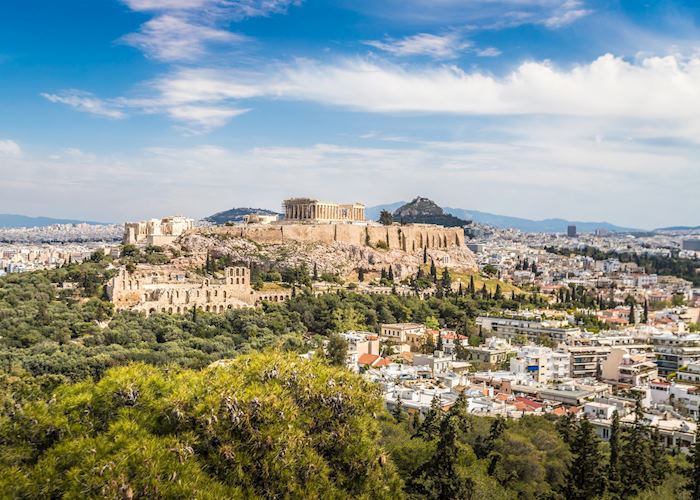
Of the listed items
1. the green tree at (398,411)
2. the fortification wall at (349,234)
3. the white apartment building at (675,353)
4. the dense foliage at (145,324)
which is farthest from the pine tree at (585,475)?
the fortification wall at (349,234)

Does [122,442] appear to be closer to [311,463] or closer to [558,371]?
[311,463]

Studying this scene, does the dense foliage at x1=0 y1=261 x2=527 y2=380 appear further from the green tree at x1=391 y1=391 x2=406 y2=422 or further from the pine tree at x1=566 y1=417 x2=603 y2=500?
the pine tree at x1=566 y1=417 x2=603 y2=500

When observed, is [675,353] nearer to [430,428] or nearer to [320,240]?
[430,428]

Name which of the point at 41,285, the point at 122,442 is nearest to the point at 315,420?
the point at 122,442

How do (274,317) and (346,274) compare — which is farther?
(346,274)

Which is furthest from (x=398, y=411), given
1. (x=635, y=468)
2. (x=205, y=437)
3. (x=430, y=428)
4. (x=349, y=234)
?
(x=349, y=234)

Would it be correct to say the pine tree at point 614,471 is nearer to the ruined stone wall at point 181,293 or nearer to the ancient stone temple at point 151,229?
the ruined stone wall at point 181,293
